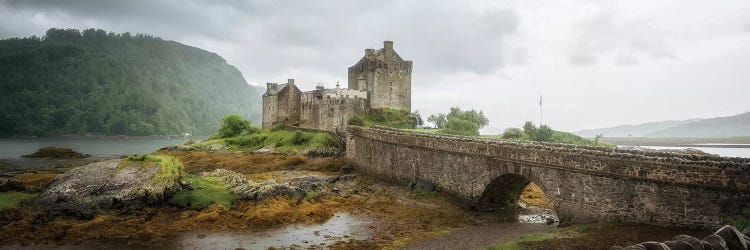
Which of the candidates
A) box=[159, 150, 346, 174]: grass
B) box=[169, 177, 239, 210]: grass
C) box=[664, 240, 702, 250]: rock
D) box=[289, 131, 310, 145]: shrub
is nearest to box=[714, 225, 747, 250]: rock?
box=[664, 240, 702, 250]: rock

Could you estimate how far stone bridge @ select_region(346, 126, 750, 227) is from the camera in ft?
48.7

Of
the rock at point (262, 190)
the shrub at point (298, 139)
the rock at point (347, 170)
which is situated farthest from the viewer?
the shrub at point (298, 139)

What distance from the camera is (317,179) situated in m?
36.3

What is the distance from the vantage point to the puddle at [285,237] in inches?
774

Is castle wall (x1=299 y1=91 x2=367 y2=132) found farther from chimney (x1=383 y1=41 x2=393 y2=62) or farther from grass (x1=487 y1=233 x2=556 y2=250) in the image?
grass (x1=487 y1=233 x2=556 y2=250)

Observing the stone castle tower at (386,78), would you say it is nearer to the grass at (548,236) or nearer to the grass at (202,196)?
the grass at (202,196)

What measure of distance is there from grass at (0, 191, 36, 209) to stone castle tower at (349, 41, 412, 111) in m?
38.1

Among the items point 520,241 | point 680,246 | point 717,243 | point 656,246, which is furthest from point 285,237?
point 717,243

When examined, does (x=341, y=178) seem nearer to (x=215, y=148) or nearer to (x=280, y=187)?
(x=280, y=187)

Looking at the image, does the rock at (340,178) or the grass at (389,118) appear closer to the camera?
the rock at (340,178)

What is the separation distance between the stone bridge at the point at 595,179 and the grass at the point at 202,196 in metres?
12.3

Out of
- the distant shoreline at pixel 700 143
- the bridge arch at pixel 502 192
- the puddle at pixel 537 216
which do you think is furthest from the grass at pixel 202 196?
the distant shoreline at pixel 700 143

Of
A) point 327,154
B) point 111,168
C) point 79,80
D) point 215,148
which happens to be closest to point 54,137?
point 79,80

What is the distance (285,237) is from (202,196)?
868 cm
